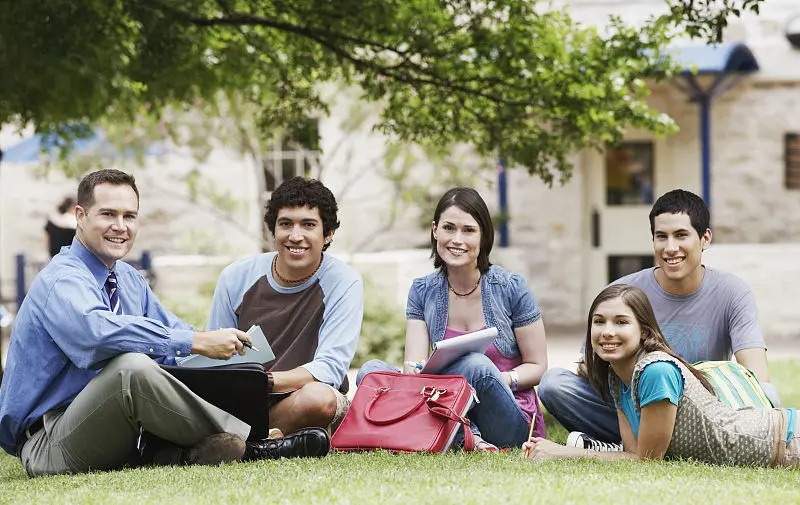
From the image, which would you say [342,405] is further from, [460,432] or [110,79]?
[110,79]

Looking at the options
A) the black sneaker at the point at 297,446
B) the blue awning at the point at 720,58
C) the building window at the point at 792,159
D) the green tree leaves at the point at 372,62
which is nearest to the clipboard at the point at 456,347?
the black sneaker at the point at 297,446

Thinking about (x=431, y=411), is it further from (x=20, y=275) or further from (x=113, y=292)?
(x=20, y=275)

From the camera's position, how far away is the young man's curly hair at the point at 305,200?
5234mm

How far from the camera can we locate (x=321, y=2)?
23.8 ft

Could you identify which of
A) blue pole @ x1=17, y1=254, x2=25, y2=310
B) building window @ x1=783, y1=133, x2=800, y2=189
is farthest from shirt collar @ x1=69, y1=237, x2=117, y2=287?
building window @ x1=783, y1=133, x2=800, y2=189

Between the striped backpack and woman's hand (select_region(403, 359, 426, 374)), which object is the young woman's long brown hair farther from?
woman's hand (select_region(403, 359, 426, 374))

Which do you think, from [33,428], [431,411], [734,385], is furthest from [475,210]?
[33,428]

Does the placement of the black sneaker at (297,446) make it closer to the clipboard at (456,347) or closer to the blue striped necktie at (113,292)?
the clipboard at (456,347)

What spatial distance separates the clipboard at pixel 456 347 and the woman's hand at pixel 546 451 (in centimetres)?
48

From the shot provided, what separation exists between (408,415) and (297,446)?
0.48 metres

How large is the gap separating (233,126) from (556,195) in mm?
3994

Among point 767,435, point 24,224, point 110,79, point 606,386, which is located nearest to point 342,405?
point 606,386

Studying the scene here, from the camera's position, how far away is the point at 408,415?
16.2 ft

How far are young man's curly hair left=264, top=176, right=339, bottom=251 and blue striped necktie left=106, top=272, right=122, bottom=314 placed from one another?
2.75 feet
